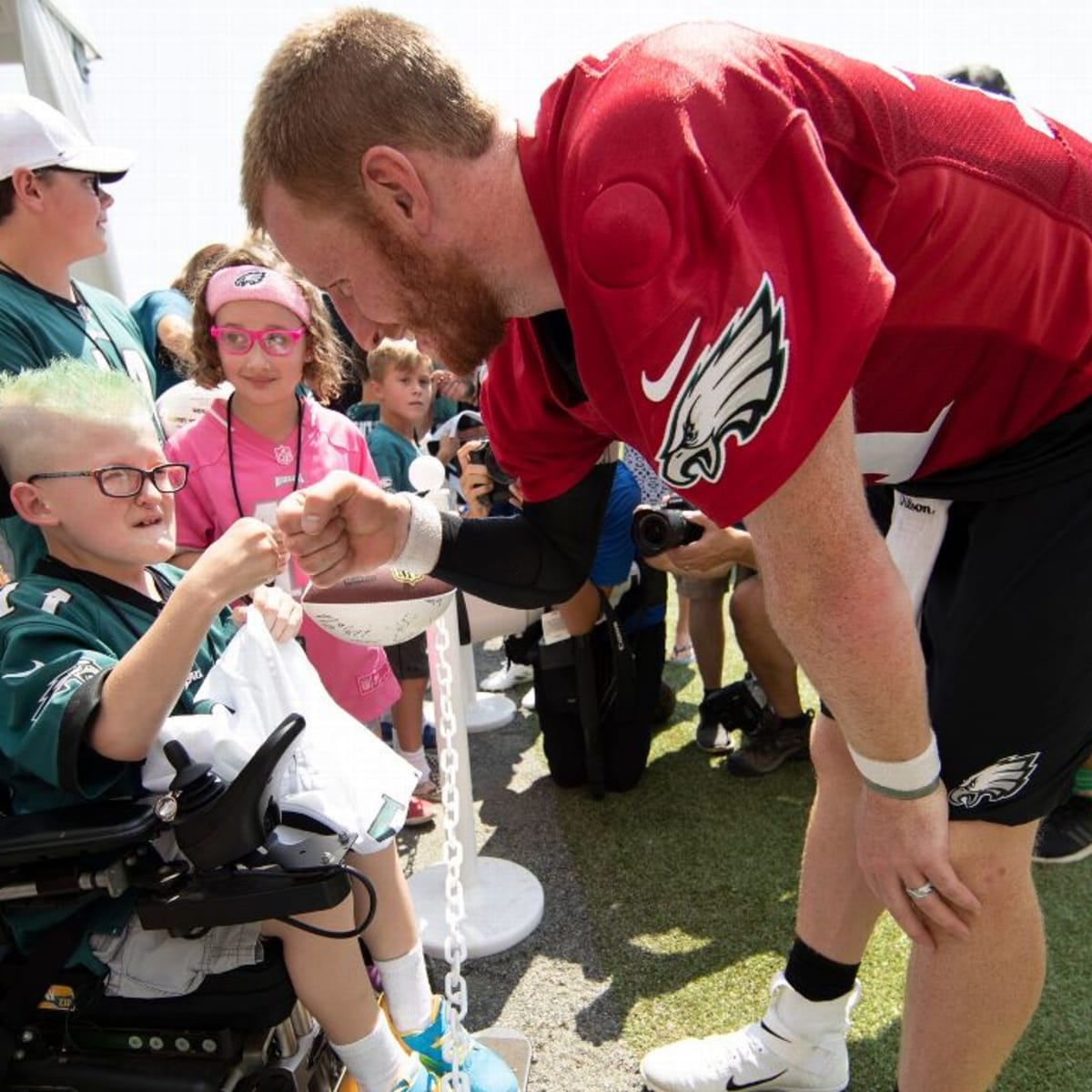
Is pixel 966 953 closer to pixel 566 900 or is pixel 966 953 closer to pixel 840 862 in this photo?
pixel 840 862

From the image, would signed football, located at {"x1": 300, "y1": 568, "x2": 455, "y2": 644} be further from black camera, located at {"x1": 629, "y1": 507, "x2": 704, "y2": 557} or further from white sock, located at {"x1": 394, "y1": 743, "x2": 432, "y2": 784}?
white sock, located at {"x1": 394, "y1": 743, "x2": 432, "y2": 784}

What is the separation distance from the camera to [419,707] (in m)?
3.19

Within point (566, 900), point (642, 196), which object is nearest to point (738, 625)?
point (566, 900)

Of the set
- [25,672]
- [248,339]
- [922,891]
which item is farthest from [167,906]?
[248,339]

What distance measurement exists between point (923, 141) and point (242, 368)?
1.84m

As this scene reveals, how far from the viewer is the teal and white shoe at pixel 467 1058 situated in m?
1.67

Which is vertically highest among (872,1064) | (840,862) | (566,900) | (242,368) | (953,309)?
(953,309)

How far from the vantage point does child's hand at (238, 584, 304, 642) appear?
1655mm

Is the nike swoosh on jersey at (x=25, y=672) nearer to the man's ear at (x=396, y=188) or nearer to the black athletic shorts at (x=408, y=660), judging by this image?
the man's ear at (x=396, y=188)

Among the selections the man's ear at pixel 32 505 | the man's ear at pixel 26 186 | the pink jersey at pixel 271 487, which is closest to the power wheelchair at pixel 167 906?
the man's ear at pixel 32 505

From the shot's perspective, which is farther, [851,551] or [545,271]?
[545,271]

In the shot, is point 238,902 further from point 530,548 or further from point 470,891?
point 470,891

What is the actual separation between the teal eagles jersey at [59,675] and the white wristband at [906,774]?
3.64 feet

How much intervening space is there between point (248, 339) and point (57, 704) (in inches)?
52.1
